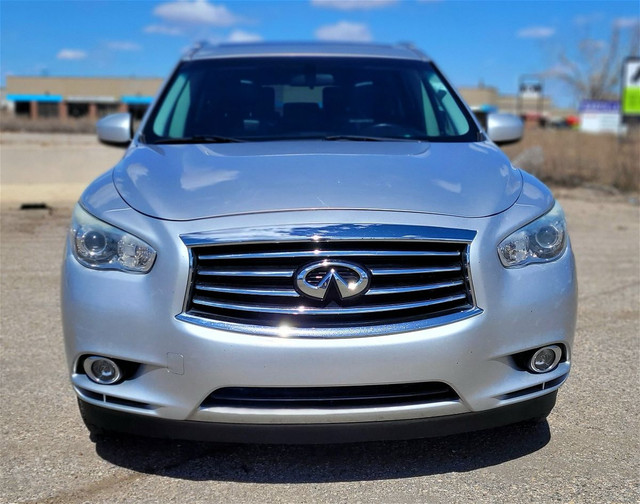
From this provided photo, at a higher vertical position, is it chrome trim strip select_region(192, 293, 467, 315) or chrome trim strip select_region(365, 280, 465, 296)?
chrome trim strip select_region(365, 280, 465, 296)

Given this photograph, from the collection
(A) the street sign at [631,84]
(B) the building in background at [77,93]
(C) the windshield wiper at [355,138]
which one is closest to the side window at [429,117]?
(C) the windshield wiper at [355,138]

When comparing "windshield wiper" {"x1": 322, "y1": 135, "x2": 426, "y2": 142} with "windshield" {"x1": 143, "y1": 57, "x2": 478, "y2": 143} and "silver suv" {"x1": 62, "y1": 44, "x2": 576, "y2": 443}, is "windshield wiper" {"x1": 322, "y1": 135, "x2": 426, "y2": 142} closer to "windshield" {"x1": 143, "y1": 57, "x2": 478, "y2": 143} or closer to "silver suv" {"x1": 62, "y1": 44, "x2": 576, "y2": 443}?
"windshield" {"x1": 143, "y1": 57, "x2": 478, "y2": 143}

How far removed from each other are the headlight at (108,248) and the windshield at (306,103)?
3.51ft

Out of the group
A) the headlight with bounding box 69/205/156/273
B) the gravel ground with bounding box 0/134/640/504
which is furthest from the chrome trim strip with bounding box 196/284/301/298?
the gravel ground with bounding box 0/134/640/504

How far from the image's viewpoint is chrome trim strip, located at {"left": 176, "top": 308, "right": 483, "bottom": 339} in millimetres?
2531

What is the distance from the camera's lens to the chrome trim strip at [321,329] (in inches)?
99.7

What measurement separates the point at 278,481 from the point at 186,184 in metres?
1.22

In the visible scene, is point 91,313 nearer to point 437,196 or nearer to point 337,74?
point 437,196

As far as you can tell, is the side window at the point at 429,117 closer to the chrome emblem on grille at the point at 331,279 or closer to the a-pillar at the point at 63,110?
the chrome emblem on grille at the point at 331,279

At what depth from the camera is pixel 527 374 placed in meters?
2.77

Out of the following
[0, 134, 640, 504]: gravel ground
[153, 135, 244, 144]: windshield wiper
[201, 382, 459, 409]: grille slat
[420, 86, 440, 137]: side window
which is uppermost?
[420, 86, 440, 137]: side window

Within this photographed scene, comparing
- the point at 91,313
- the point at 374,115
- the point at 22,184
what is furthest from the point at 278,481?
the point at 22,184

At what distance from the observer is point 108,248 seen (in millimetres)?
2744

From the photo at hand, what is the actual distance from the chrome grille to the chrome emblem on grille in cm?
1
